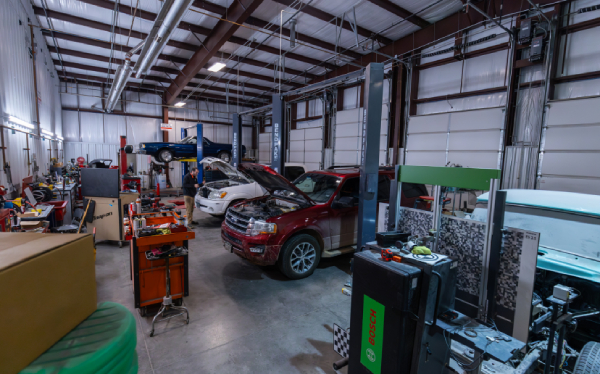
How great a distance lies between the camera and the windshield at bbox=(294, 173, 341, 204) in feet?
16.0

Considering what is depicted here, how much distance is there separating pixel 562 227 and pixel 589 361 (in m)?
1.36

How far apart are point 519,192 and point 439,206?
5.63ft

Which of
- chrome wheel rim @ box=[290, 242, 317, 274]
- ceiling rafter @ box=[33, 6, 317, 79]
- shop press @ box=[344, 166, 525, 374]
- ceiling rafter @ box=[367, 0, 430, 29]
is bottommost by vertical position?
chrome wheel rim @ box=[290, 242, 317, 274]

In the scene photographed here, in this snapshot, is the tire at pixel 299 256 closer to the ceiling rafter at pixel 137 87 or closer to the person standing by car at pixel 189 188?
the person standing by car at pixel 189 188

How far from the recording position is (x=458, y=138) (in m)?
8.41

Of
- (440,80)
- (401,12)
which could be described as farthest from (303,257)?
(440,80)

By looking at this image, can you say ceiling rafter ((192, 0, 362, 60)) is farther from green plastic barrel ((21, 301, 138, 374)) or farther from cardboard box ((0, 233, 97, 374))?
green plastic barrel ((21, 301, 138, 374))

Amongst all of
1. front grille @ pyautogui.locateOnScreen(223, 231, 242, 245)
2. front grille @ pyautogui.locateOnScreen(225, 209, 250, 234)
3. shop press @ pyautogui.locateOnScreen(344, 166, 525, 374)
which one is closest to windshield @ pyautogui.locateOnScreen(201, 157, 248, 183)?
front grille @ pyautogui.locateOnScreen(225, 209, 250, 234)

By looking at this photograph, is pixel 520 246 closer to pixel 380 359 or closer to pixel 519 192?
pixel 380 359

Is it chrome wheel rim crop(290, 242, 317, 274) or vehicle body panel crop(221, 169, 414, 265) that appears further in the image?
chrome wheel rim crop(290, 242, 317, 274)

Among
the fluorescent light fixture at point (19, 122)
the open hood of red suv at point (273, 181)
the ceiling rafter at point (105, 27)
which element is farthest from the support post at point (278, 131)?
the ceiling rafter at point (105, 27)

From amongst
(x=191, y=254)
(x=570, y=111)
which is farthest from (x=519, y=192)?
(x=191, y=254)

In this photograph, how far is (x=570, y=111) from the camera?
6461 millimetres

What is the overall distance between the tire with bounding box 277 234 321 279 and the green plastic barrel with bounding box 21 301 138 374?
305 cm
